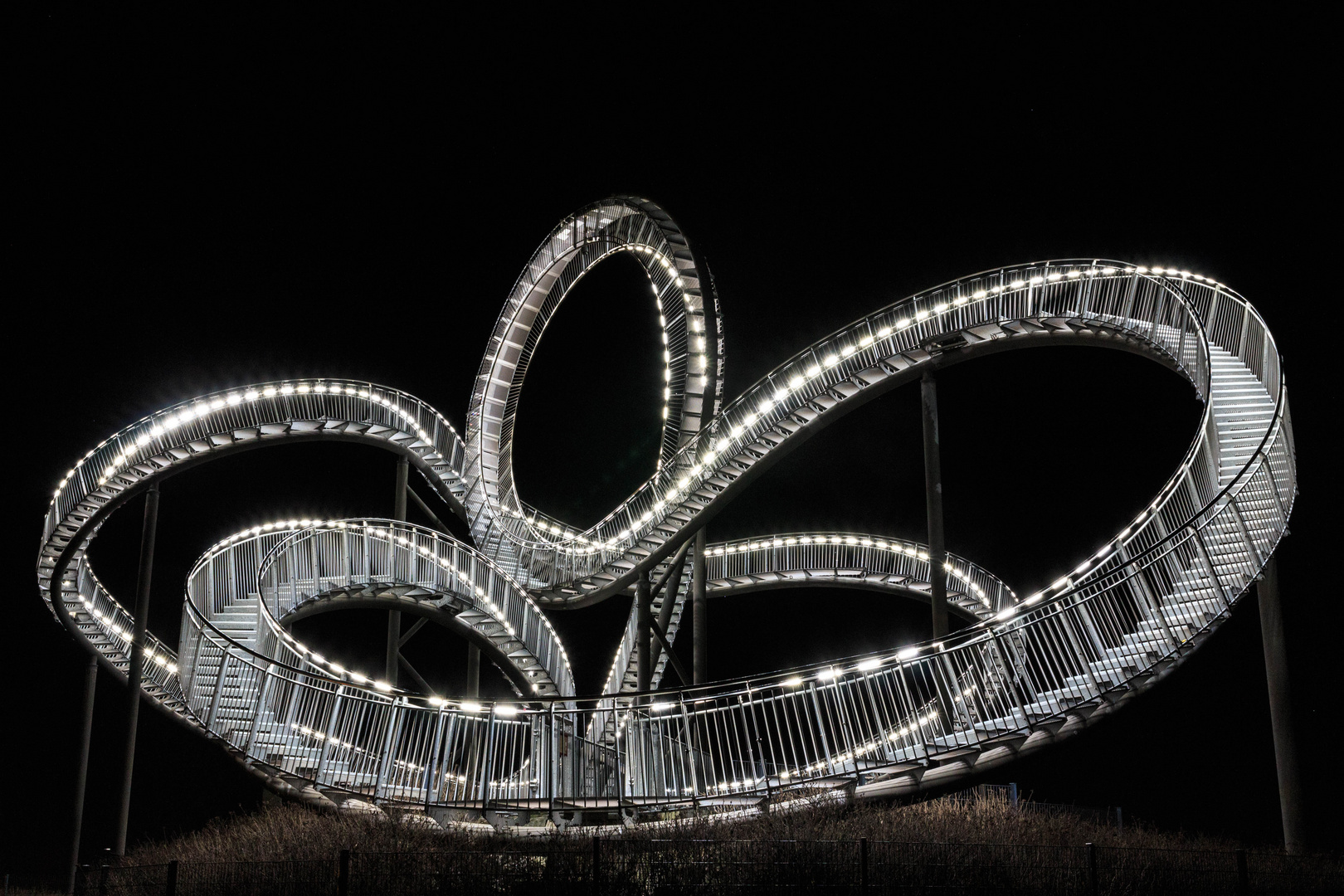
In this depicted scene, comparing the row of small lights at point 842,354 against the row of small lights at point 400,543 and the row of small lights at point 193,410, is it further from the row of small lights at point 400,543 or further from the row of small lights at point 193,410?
the row of small lights at point 193,410

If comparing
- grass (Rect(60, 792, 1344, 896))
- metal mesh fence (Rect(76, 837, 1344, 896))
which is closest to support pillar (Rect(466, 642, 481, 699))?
grass (Rect(60, 792, 1344, 896))

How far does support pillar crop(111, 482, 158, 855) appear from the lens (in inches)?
760

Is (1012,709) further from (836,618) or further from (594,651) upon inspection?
(594,651)

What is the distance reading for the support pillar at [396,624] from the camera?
22.2m

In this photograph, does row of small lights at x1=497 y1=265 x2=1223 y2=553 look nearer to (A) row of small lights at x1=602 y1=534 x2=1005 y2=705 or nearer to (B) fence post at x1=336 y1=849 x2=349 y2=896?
(A) row of small lights at x1=602 y1=534 x2=1005 y2=705

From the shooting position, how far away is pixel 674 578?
26.3 m

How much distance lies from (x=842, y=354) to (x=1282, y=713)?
342 inches

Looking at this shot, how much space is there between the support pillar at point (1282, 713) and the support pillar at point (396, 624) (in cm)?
1354

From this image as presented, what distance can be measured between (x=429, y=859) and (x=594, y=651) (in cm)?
2936

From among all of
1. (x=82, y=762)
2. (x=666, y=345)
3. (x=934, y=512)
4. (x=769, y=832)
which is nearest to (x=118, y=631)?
(x=82, y=762)

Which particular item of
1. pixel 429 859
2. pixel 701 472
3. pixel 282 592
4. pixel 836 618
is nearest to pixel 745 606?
pixel 836 618

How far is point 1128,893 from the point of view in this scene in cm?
1117

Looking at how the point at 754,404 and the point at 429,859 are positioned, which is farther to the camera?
the point at 754,404

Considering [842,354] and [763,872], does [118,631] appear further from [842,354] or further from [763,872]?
[763,872]
